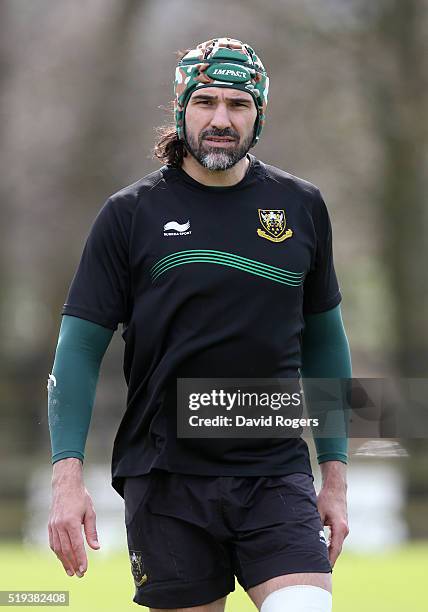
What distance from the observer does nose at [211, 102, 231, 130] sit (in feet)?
14.0

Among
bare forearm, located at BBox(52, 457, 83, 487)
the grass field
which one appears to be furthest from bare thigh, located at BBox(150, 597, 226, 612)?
the grass field

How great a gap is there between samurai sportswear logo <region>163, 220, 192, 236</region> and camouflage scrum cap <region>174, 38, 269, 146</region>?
329mm

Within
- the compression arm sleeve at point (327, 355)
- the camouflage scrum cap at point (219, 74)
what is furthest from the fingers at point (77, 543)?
the camouflage scrum cap at point (219, 74)

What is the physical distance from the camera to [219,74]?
4.36 m

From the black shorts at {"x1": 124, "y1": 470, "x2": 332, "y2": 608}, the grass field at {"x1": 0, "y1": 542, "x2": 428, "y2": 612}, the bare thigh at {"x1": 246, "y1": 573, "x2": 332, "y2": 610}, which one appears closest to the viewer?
the bare thigh at {"x1": 246, "y1": 573, "x2": 332, "y2": 610}

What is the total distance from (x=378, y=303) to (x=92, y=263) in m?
24.2

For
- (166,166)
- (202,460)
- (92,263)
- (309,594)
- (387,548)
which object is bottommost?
(387,548)

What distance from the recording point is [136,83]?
18703 mm

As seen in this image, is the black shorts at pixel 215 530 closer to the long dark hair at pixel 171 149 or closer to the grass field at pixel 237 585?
the long dark hair at pixel 171 149

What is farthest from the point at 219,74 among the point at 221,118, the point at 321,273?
the point at 321,273

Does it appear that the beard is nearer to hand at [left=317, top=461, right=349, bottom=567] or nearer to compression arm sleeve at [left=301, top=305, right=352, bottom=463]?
compression arm sleeve at [left=301, top=305, right=352, bottom=463]

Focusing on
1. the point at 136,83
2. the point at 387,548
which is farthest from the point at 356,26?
the point at 387,548

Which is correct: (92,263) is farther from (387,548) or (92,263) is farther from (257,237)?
(387,548)

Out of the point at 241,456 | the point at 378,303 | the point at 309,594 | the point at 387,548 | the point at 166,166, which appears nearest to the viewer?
the point at 309,594
